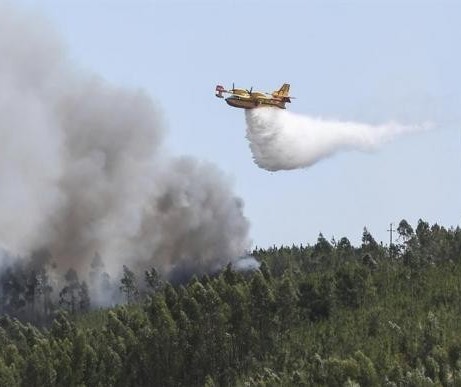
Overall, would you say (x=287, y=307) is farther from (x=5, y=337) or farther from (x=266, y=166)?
(x=5, y=337)

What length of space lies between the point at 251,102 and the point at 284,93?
13720mm

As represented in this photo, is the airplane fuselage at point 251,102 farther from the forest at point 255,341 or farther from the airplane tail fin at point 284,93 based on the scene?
the forest at point 255,341

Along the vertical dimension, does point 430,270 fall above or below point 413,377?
above

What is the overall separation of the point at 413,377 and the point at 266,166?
64.7 meters

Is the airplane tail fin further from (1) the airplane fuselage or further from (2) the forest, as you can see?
(2) the forest

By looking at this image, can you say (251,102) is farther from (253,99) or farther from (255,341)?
(255,341)

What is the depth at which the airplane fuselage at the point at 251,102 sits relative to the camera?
487 ft

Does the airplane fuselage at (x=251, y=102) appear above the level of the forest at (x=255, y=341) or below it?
above

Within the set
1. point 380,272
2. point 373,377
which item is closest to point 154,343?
point 373,377

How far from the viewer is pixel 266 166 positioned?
165125mm

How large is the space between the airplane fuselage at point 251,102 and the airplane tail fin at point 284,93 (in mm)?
875

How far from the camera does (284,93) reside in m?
163

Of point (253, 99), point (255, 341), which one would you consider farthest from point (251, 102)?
point (255, 341)

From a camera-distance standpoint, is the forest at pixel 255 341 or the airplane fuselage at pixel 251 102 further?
the airplane fuselage at pixel 251 102
